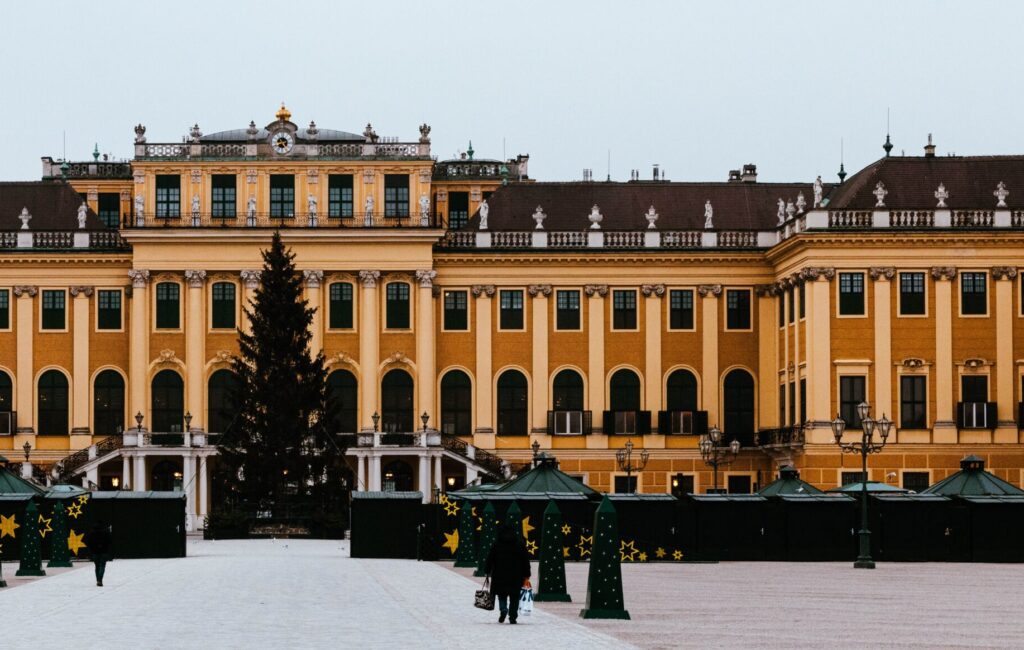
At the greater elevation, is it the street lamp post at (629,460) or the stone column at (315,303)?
the stone column at (315,303)

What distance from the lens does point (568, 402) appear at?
9000cm

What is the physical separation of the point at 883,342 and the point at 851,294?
220 centimetres

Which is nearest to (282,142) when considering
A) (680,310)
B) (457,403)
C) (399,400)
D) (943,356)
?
(399,400)

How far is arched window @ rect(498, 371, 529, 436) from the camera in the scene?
8969 centimetres

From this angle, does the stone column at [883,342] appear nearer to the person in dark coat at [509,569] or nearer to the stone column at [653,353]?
the stone column at [653,353]

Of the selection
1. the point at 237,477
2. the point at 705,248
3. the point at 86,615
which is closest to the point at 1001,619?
the point at 86,615

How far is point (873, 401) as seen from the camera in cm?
8244

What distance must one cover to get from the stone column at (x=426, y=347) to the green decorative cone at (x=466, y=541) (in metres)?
36.3

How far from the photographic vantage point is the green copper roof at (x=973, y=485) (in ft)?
188

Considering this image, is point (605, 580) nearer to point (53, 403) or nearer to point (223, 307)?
point (223, 307)

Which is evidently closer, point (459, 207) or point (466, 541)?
point (466, 541)

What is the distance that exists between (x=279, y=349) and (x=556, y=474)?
23.4 meters

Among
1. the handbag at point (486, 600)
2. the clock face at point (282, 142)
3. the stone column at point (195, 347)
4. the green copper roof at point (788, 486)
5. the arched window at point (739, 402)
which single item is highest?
the clock face at point (282, 142)

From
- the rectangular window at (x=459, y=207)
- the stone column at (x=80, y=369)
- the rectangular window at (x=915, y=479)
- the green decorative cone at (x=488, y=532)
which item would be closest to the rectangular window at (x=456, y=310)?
the rectangular window at (x=459, y=207)
